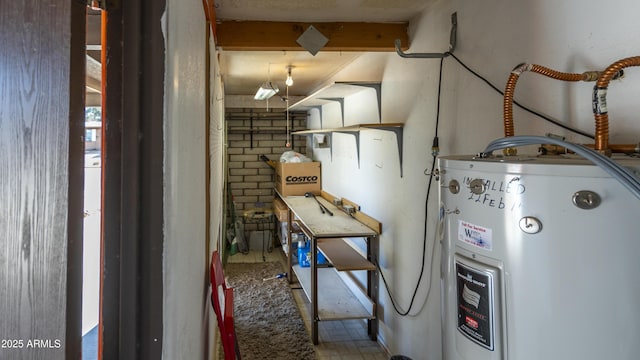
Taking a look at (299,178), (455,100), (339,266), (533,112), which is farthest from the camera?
(299,178)

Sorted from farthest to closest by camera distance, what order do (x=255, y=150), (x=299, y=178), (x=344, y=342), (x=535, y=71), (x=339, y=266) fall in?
1. (x=255, y=150)
2. (x=299, y=178)
3. (x=344, y=342)
4. (x=339, y=266)
5. (x=535, y=71)

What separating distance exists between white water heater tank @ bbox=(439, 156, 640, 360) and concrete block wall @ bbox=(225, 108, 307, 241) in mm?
5706

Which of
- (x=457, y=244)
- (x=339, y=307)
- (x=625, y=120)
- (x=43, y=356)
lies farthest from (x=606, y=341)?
(x=339, y=307)

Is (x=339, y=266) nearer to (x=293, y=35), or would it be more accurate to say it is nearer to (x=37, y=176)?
(x=293, y=35)

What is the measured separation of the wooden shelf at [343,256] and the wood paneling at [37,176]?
8.28 feet

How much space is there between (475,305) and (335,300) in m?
2.72

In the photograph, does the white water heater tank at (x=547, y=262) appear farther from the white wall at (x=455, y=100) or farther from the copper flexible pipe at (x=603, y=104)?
the white wall at (x=455, y=100)

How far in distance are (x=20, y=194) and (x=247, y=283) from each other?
13.6 ft

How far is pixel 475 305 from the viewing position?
0.97m

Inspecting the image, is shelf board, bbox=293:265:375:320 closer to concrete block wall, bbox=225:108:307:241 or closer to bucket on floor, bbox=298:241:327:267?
bucket on floor, bbox=298:241:327:267

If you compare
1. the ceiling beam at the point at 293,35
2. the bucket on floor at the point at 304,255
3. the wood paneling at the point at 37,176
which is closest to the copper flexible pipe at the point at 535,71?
the wood paneling at the point at 37,176

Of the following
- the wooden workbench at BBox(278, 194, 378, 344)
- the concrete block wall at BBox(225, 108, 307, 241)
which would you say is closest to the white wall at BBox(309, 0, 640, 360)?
the wooden workbench at BBox(278, 194, 378, 344)

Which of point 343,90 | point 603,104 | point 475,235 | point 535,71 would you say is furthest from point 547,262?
point 343,90

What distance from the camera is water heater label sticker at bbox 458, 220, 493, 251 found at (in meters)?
0.93
